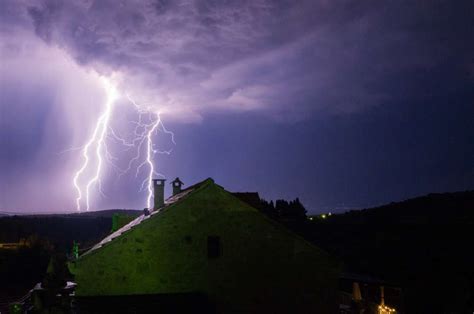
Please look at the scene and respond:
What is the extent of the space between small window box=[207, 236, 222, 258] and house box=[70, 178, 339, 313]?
41 mm

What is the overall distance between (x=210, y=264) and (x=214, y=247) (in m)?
0.70

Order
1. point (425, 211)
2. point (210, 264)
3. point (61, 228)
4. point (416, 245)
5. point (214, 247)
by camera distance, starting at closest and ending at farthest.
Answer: point (210, 264) → point (214, 247) → point (416, 245) → point (425, 211) → point (61, 228)

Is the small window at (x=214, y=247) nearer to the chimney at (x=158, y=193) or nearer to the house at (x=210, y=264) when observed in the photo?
the house at (x=210, y=264)

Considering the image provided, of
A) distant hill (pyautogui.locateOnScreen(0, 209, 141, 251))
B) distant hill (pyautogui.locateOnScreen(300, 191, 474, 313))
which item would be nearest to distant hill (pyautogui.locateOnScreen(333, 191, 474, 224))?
distant hill (pyautogui.locateOnScreen(300, 191, 474, 313))

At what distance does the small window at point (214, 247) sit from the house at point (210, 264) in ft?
0.13

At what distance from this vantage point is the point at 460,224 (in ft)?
178

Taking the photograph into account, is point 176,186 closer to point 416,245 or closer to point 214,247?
point 214,247

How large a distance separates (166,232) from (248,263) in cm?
367

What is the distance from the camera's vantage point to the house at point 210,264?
1522 centimetres

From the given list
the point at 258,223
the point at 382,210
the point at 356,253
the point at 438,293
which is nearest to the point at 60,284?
the point at 258,223

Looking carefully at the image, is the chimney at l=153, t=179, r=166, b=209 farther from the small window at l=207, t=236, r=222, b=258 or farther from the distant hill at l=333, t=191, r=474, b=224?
the distant hill at l=333, t=191, r=474, b=224

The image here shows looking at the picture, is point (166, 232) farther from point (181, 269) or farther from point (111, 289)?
point (111, 289)

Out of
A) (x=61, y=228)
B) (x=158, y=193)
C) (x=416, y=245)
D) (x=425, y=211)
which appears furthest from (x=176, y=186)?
(x=61, y=228)

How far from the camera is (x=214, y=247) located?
652 inches
